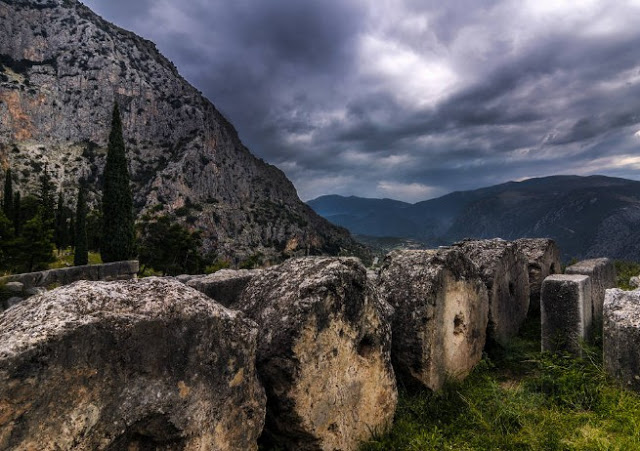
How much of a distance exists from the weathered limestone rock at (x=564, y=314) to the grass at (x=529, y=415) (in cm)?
54

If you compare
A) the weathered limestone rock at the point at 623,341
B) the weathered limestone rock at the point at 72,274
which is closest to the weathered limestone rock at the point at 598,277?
the weathered limestone rock at the point at 623,341

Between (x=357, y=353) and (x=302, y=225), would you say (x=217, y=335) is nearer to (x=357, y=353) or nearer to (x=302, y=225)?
(x=357, y=353)

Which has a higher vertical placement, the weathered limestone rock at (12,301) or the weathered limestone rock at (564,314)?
the weathered limestone rock at (564,314)

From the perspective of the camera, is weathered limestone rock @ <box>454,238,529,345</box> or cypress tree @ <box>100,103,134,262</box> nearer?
weathered limestone rock @ <box>454,238,529,345</box>

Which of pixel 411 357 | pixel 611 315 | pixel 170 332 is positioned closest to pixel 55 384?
pixel 170 332

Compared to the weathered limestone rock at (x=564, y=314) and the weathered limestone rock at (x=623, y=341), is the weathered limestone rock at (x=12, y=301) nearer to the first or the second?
the weathered limestone rock at (x=564, y=314)

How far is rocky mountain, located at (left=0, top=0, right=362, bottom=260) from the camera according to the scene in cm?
9631

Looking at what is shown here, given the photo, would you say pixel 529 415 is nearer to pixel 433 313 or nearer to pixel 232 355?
pixel 433 313

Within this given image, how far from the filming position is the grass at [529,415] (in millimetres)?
4672

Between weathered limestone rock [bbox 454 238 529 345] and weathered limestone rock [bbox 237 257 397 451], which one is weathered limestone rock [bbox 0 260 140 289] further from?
weathered limestone rock [bbox 454 238 529 345]

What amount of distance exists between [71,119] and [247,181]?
65846mm

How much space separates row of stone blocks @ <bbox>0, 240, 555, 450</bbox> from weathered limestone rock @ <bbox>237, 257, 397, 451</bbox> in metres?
0.02

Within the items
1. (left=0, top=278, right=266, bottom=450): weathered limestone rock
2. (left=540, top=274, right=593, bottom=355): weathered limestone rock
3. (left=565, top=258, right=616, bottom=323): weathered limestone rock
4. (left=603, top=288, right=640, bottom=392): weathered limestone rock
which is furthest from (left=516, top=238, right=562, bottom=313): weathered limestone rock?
(left=0, top=278, right=266, bottom=450): weathered limestone rock

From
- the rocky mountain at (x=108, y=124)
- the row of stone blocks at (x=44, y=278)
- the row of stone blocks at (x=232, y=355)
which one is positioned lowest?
the row of stone blocks at (x=44, y=278)
